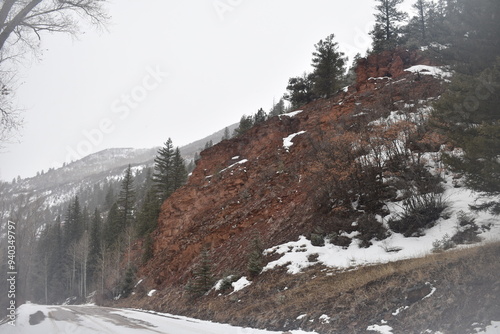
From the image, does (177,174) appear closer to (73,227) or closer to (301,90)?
(301,90)

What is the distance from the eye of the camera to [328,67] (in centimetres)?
3166

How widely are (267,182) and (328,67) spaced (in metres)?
16.1

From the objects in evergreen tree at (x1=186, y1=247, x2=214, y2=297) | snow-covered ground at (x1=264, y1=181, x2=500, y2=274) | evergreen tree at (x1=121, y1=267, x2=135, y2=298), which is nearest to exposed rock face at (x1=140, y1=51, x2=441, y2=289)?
evergreen tree at (x1=186, y1=247, x2=214, y2=297)

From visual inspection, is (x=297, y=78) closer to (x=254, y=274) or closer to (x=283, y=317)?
(x=254, y=274)

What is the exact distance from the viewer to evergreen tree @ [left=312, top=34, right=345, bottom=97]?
31.4 meters

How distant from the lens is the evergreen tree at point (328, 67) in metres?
31.4

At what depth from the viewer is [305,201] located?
17.7m

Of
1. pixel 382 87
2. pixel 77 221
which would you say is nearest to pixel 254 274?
pixel 382 87

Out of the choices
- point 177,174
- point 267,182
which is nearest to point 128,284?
point 177,174

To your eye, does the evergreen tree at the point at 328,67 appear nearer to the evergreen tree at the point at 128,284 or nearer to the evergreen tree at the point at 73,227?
the evergreen tree at the point at 128,284

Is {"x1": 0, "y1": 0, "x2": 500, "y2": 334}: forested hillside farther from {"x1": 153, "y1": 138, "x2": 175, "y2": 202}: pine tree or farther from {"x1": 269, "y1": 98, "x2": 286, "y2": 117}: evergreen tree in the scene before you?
{"x1": 269, "y1": 98, "x2": 286, "y2": 117}: evergreen tree

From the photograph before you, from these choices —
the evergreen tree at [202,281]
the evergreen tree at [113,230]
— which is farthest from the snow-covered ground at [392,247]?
the evergreen tree at [113,230]

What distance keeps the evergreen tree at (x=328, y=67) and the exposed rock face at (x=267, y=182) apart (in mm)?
2603

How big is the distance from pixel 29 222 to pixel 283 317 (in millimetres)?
33685
